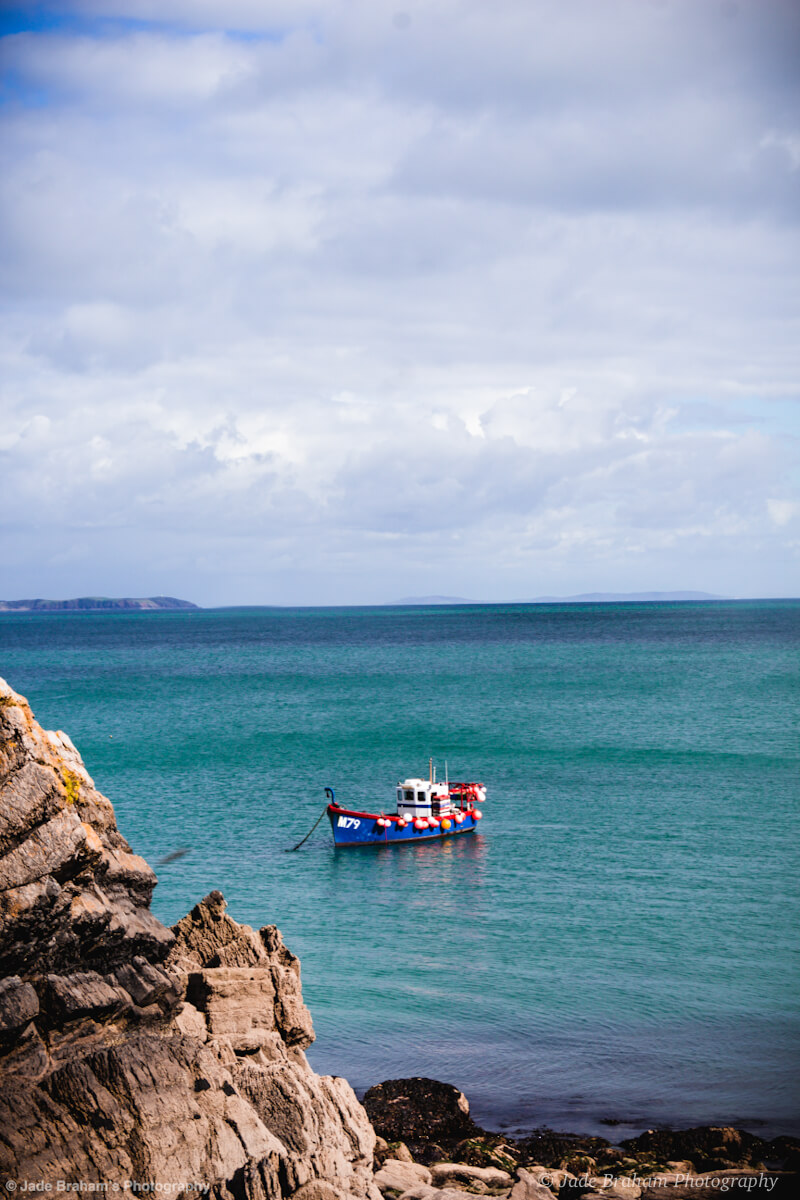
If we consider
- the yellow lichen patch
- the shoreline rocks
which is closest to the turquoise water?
the shoreline rocks

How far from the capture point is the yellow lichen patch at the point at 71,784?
452 inches

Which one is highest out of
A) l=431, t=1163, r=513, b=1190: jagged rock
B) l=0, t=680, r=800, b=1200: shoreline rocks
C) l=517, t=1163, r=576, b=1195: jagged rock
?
Answer: l=0, t=680, r=800, b=1200: shoreline rocks

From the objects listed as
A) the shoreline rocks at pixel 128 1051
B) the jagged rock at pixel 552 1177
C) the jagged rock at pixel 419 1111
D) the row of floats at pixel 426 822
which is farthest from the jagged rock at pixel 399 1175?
the row of floats at pixel 426 822

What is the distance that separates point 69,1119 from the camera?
32.5 feet

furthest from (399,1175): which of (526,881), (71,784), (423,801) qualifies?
(423,801)

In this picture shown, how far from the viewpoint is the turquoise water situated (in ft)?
70.5

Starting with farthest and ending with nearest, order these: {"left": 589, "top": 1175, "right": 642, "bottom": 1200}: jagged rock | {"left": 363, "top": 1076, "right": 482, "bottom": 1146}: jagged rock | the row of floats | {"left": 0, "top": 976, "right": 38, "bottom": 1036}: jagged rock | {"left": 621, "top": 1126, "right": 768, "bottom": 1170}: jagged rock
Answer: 1. the row of floats
2. {"left": 363, "top": 1076, "right": 482, "bottom": 1146}: jagged rock
3. {"left": 621, "top": 1126, "right": 768, "bottom": 1170}: jagged rock
4. {"left": 589, "top": 1175, "right": 642, "bottom": 1200}: jagged rock
5. {"left": 0, "top": 976, "right": 38, "bottom": 1036}: jagged rock

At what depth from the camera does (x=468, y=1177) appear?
14.5 meters

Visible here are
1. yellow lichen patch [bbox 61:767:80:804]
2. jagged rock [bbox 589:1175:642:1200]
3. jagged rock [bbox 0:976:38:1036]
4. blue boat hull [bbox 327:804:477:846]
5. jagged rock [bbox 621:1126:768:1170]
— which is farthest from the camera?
blue boat hull [bbox 327:804:477:846]

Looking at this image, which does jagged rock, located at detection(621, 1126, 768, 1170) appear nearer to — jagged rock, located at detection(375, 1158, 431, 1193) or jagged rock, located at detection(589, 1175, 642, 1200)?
jagged rock, located at detection(589, 1175, 642, 1200)

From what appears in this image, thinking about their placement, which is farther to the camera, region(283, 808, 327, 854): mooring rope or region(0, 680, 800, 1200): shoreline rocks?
region(283, 808, 327, 854): mooring rope

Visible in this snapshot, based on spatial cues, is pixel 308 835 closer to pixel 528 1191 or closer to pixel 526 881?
pixel 526 881

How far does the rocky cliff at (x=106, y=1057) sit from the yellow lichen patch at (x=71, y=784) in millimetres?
24

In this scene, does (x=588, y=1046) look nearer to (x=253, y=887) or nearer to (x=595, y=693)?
(x=253, y=887)
